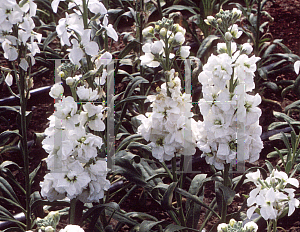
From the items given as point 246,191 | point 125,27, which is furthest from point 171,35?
point 125,27

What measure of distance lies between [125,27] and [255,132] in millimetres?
2570

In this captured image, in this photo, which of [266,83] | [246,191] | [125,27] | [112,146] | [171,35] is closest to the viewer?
[171,35]

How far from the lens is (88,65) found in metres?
1.75

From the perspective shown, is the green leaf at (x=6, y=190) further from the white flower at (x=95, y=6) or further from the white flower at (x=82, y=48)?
the white flower at (x=95, y=6)

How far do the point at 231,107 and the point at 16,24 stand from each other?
0.95m

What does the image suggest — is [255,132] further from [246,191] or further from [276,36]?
[276,36]

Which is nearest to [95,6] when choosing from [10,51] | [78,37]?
[78,37]

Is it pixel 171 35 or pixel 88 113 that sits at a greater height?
pixel 171 35

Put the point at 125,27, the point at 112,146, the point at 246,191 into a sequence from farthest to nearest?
the point at 125,27
the point at 246,191
the point at 112,146

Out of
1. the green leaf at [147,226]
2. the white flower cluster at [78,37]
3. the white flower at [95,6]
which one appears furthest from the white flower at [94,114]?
the green leaf at [147,226]

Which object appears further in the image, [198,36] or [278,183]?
[198,36]

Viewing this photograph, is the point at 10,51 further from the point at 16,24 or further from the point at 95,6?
the point at 95,6

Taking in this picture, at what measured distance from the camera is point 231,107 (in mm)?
1664

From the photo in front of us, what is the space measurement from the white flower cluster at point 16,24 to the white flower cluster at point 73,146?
470 mm
